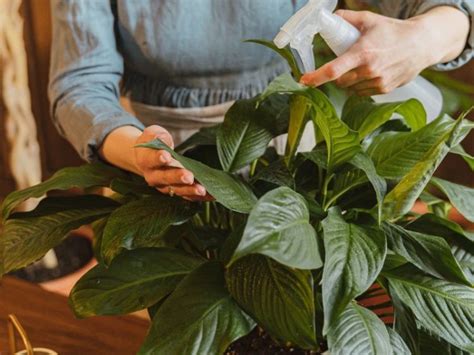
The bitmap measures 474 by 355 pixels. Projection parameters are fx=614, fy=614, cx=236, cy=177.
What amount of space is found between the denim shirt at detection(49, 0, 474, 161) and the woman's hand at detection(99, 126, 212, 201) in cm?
4

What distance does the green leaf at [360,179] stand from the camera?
0.57 m

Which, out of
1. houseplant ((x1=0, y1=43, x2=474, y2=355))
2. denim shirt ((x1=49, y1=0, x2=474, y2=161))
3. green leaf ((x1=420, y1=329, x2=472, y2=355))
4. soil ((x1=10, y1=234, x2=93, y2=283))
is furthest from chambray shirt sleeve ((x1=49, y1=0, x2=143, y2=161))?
soil ((x1=10, y1=234, x2=93, y2=283))

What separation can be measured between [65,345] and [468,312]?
0.53 meters

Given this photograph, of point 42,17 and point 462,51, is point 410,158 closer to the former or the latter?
point 462,51

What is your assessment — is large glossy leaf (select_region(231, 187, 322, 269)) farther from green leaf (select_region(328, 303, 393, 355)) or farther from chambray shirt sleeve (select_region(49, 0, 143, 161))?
chambray shirt sleeve (select_region(49, 0, 143, 161))

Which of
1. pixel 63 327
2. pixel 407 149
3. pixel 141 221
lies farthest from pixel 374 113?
pixel 63 327

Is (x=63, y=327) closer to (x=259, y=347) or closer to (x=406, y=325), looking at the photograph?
(x=259, y=347)

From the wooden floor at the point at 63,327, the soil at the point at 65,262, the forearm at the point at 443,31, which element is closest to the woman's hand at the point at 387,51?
the forearm at the point at 443,31

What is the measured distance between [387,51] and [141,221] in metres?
0.31

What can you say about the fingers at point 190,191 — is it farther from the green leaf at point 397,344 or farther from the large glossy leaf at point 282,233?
the green leaf at point 397,344

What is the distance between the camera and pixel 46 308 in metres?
0.90

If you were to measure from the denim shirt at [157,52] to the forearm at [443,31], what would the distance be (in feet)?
0.12

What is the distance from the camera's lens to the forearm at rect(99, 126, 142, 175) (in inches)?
28.0

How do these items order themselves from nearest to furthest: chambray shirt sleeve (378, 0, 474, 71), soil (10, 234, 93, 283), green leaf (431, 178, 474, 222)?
green leaf (431, 178, 474, 222) → chambray shirt sleeve (378, 0, 474, 71) → soil (10, 234, 93, 283)
